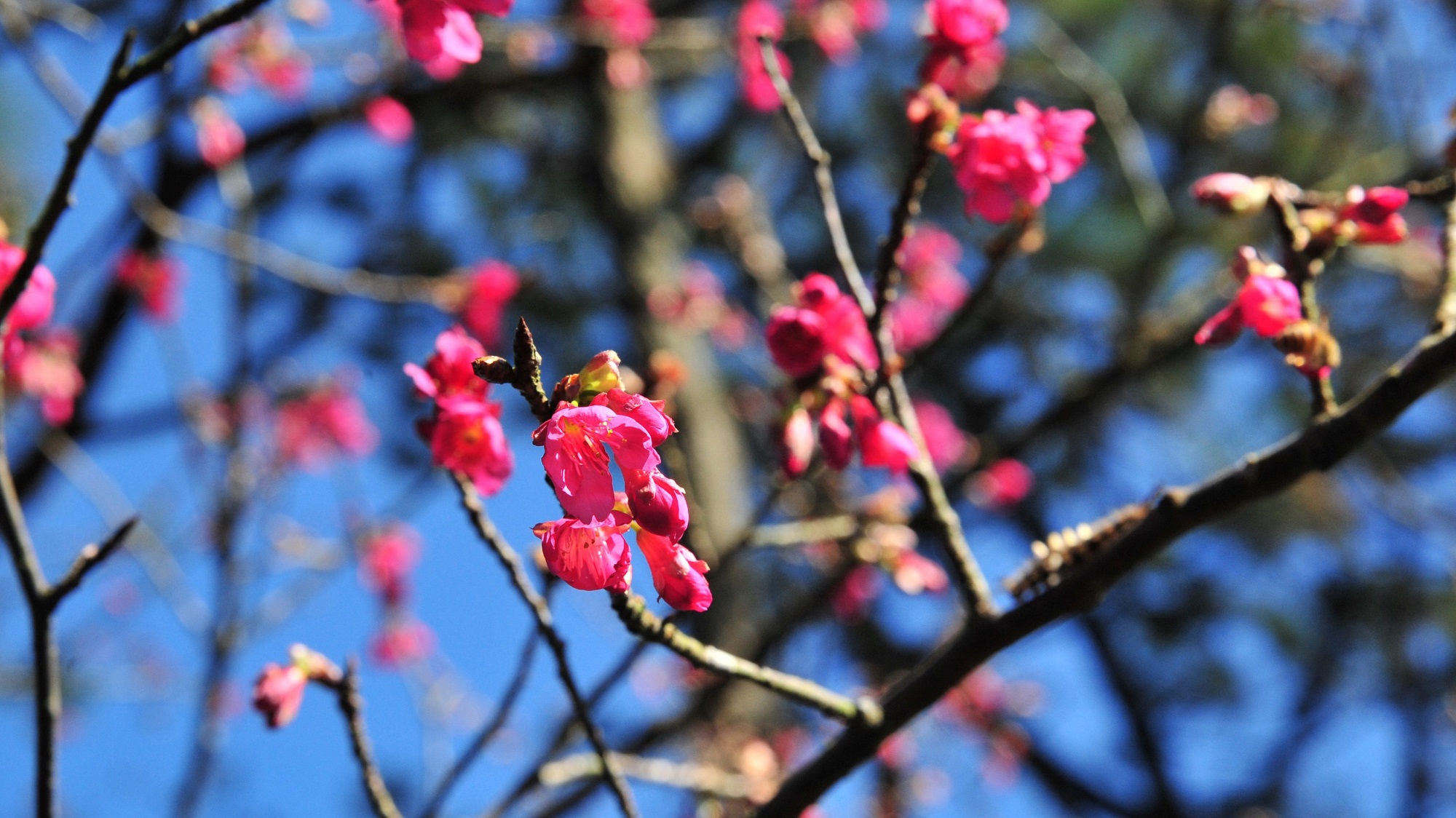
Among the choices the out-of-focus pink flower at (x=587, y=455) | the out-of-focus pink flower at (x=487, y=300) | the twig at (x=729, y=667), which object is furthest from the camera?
the out-of-focus pink flower at (x=487, y=300)

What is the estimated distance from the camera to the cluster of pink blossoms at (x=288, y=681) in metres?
1.00

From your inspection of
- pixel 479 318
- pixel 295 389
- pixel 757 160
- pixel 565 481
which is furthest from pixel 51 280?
pixel 757 160

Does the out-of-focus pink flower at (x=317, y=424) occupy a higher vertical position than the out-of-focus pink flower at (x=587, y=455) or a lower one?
higher

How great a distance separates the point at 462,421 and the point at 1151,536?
2.11ft

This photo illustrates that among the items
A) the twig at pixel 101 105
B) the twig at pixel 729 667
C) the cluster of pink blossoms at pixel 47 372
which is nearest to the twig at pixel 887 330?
the twig at pixel 729 667

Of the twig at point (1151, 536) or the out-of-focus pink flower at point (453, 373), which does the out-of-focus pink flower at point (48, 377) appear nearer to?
the out-of-focus pink flower at point (453, 373)

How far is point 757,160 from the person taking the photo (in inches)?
158

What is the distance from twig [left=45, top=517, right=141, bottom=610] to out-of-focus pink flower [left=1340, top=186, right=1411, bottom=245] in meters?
1.17

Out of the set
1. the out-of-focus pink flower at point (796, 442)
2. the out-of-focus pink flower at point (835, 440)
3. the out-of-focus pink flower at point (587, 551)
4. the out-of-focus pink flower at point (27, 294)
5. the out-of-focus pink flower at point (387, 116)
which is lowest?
the out-of-focus pink flower at point (835, 440)

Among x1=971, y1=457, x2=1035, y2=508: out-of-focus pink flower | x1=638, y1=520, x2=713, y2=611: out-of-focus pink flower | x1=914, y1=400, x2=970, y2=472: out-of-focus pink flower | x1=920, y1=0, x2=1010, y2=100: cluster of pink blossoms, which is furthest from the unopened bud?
x1=914, y1=400, x2=970, y2=472: out-of-focus pink flower

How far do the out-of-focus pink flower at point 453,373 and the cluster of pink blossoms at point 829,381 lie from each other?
29 cm

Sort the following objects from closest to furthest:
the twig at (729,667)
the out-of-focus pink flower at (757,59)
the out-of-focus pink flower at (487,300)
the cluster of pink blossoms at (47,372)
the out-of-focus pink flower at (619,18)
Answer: the twig at (729,667), the cluster of pink blossoms at (47,372), the out-of-focus pink flower at (757,59), the out-of-focus pink flower at (487,300), the out-of-focus pink flower at (619,18)

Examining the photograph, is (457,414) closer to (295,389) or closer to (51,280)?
(51,280)

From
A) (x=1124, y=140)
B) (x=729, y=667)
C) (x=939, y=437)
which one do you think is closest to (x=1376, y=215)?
(x=729, y=667)
